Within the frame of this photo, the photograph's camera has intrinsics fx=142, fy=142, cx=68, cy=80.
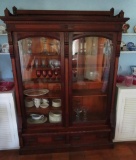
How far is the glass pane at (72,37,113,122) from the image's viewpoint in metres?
1.76

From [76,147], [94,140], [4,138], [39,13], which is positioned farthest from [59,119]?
[39,13]

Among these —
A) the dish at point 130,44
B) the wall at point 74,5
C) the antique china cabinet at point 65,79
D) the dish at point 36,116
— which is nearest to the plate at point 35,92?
the antique china cabinet at point 65,79

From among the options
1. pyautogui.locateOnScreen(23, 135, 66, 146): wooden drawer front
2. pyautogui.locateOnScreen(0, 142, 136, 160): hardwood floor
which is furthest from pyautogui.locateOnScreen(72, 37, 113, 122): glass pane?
pyautogui.locateOnScreen(0, 142, 136, 160): hardwood floor

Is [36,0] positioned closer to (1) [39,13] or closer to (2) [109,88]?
(1) [39,13]

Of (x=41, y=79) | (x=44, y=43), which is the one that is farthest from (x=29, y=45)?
(x=41, y=79)

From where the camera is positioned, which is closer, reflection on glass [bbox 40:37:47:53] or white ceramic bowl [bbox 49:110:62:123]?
reflection on glass [bbox 40:37:47:53]

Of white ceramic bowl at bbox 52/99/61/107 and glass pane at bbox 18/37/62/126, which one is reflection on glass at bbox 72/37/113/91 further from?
white ceramic bowl at bbox 52/99/61/107

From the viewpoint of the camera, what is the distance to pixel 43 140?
1910mm

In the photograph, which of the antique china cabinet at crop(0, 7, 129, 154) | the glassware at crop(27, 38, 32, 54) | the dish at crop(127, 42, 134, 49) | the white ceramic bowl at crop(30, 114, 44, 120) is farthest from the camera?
the dish at crop(127, 42, 134, 49)

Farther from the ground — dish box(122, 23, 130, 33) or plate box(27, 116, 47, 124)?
dish box(122, 23, 130, 33)

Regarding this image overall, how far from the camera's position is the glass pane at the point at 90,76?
5.77 feet

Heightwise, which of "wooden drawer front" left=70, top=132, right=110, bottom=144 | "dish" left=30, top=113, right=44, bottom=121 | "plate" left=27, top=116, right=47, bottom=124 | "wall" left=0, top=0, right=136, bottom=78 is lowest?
"wooden drawer front" left=70, top=132, right=110, bottom=144

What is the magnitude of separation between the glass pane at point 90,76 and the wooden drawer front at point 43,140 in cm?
33

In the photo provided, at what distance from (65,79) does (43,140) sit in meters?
0.90
